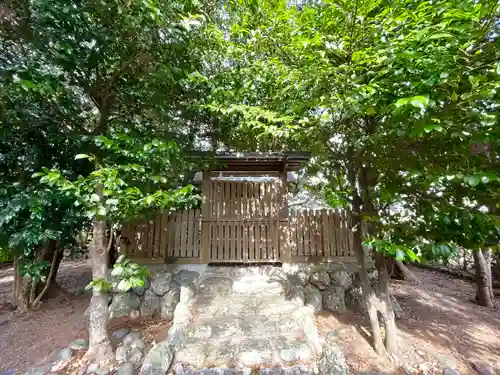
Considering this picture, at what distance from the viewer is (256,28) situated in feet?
12.2

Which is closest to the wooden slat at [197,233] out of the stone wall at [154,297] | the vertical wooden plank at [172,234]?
the vertical wooden plank at [172,234]

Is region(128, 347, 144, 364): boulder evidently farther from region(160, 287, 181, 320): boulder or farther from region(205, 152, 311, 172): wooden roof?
region(205, 152, 311, 172): wooden roof

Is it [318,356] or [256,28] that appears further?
[256,28]

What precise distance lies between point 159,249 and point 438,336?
506cm

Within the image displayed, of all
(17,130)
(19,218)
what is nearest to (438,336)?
(19,218)

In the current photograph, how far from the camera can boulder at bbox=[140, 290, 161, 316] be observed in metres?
4.55

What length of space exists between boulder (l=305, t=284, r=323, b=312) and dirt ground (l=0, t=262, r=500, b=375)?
184 mm

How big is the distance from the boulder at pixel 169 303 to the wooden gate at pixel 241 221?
838 millimetres

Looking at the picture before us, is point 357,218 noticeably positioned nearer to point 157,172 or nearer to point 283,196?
point 283,196

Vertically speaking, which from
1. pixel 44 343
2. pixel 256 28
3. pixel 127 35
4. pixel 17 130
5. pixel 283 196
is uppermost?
pixel 256 28

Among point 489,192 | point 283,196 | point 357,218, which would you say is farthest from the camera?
point 283,196

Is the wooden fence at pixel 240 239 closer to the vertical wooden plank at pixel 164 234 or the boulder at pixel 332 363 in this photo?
the vertical wooden plank at pixel 164 234

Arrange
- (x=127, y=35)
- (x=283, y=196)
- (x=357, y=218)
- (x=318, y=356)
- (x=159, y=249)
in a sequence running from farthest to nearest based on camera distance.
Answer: (x=283, y=196) → (x=159, y=249) → (x=357, y=218) → (x=127, y=35) → (x=318, y=356)

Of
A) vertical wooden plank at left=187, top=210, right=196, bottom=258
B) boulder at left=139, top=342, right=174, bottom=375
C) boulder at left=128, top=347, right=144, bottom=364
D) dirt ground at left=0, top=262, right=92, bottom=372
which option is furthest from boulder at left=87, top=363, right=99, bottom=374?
vertical wooden plank at left=187, top=210, right=196, bottom=258
